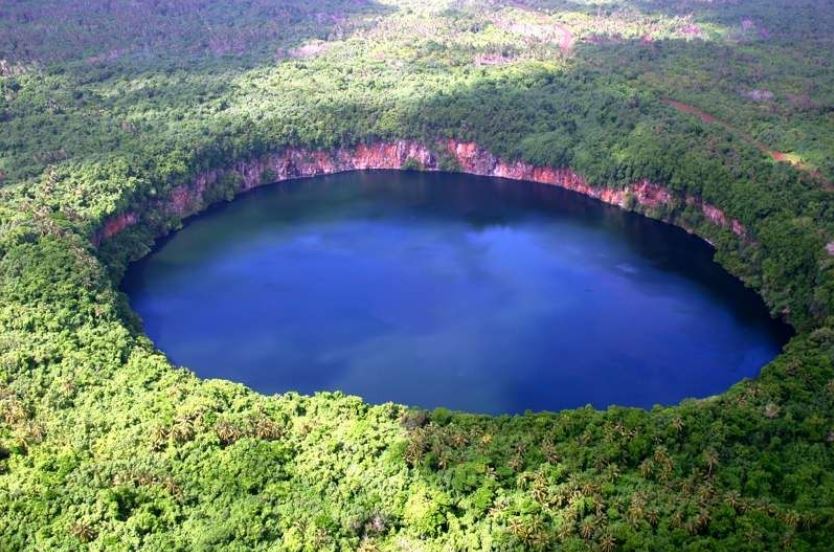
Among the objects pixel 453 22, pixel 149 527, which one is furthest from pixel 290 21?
pixel 149 527

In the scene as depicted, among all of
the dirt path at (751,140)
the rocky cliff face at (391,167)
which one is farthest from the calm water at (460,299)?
the dirt path at (751,140)

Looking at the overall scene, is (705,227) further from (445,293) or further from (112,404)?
(112,404)

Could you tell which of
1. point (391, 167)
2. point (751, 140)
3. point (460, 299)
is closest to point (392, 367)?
point (460, 299)

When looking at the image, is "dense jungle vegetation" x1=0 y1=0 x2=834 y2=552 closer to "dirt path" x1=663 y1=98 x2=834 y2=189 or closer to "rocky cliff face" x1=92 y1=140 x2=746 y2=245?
"dirt path" x1=663 y1=98 x2=834 y2=189

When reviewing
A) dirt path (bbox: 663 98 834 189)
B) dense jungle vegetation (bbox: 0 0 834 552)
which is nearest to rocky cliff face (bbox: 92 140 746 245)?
dense jungle vegetation (bbox: 0 0 834 552)

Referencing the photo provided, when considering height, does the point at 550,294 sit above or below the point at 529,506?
below
